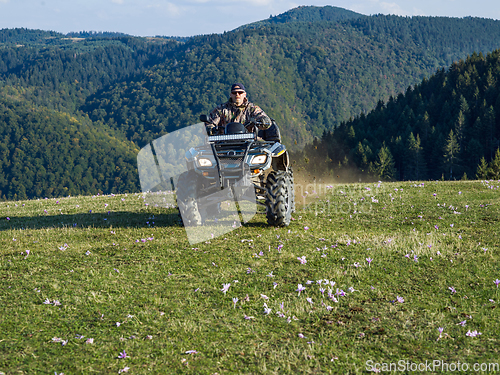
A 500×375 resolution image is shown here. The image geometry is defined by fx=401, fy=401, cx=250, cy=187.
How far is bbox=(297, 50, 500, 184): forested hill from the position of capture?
106438mm

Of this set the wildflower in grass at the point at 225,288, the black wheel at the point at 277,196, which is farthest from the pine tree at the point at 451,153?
the wildflower in grass at the point at 225,288

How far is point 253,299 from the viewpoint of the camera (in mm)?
6078

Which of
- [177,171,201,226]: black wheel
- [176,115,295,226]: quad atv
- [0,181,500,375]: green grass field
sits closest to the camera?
[0,181,500,375]: green grass field

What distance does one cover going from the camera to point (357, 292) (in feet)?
20.6

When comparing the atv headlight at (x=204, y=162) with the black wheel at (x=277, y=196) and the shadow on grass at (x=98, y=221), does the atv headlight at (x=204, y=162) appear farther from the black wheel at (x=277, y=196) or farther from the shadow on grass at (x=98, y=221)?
the shadow on grass at (x=98, y=221)

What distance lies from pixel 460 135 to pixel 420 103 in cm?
3584

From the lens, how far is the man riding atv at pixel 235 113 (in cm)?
1124

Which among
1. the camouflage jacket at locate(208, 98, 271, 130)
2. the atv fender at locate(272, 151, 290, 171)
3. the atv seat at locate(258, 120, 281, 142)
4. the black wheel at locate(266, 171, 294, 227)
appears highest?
the camouflage jacket at locate(208, 98, 271, 130)

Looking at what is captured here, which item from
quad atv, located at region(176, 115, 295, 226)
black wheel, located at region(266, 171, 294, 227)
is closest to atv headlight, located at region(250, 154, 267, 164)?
quad atv, located at region(176, 115, 295, 226)

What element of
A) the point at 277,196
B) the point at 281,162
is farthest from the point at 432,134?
the point at 277,196

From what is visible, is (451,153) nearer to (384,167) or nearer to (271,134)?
(384,167)

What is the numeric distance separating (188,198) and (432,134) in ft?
395

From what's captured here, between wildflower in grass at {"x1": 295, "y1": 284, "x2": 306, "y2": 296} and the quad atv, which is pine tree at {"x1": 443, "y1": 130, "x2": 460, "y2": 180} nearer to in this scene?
the quad atv

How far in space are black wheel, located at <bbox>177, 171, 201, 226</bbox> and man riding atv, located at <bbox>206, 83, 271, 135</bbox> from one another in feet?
5.18
